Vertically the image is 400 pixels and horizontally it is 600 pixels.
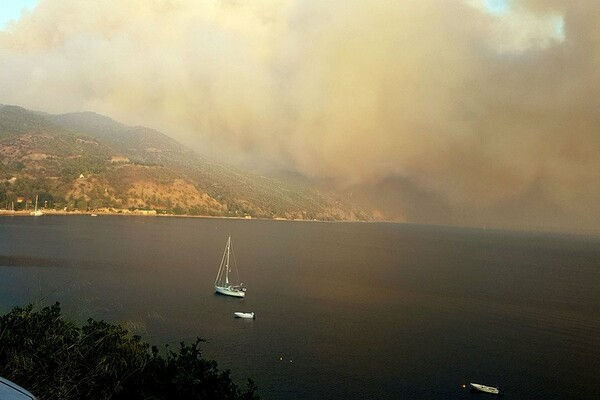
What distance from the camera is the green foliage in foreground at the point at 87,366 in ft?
31.1

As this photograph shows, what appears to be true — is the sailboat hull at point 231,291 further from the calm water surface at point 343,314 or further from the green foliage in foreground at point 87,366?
the green foliage in foreground at point 87,366

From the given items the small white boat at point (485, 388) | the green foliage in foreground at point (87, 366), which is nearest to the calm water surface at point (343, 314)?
the small white boat at point (485, 388)

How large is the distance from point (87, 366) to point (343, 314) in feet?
138

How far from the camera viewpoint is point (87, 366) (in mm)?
10625

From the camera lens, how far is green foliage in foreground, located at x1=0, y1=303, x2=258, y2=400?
9484 mm

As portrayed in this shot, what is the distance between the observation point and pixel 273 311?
50.1 meters

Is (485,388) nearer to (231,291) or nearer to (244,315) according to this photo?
(244,315)

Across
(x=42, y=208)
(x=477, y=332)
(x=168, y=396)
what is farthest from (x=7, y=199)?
(x=168, y=396)

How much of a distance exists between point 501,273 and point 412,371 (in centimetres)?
6727

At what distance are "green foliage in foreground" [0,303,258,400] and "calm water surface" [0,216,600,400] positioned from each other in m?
0.91

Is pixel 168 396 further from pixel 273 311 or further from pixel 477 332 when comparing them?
pixel 477 332

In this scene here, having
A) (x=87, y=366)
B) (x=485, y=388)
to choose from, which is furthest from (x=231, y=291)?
(x=87, y=366)

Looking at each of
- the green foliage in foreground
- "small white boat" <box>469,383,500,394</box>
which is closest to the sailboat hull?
"small white boat" <box>469,383,500,394</box>

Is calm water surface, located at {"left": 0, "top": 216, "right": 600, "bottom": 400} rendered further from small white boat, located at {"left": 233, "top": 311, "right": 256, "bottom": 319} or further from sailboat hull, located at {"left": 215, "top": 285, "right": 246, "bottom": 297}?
sailboat hull, located at {"left": 215, "top": 285, "right": 246, "bottom": 297}
